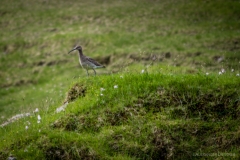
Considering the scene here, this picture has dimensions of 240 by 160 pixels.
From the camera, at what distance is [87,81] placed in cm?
1205

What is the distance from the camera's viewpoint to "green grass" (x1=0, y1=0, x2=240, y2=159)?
945 centimetres

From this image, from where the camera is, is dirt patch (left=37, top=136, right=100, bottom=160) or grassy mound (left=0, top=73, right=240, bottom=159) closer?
dirt patch (left=37, top=136, right=100, bottom=160)

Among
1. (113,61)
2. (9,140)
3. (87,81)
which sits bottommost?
(113,61)

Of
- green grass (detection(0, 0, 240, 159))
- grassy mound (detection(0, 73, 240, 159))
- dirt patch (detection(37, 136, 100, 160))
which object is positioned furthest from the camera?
green grass (detection(0, 0, 240, 159))

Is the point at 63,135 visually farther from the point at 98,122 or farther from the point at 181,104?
the point at 181,104

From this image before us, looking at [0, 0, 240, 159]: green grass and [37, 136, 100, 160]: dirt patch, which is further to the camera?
[0, 0, 240, 159]: green grass

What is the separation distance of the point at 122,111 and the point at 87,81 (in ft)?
7.50

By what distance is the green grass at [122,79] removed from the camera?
9453mm

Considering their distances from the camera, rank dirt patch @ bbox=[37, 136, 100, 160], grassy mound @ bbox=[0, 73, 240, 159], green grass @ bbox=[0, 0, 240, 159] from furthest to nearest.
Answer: green grass @ bbox=[0, 0, 240, 159] < grassy mound @ bbox=[0, 73, 240, 159] < dirt patch @ bbox=[37, 136, 100, 160]

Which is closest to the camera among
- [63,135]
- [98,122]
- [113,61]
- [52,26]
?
[63,135]

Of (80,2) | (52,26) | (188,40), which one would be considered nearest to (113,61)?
(188,40)

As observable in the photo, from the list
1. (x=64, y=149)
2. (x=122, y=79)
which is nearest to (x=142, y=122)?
(x=122, y=79)

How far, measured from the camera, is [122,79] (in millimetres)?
11477

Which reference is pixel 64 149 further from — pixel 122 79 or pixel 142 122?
pixel 122 79
